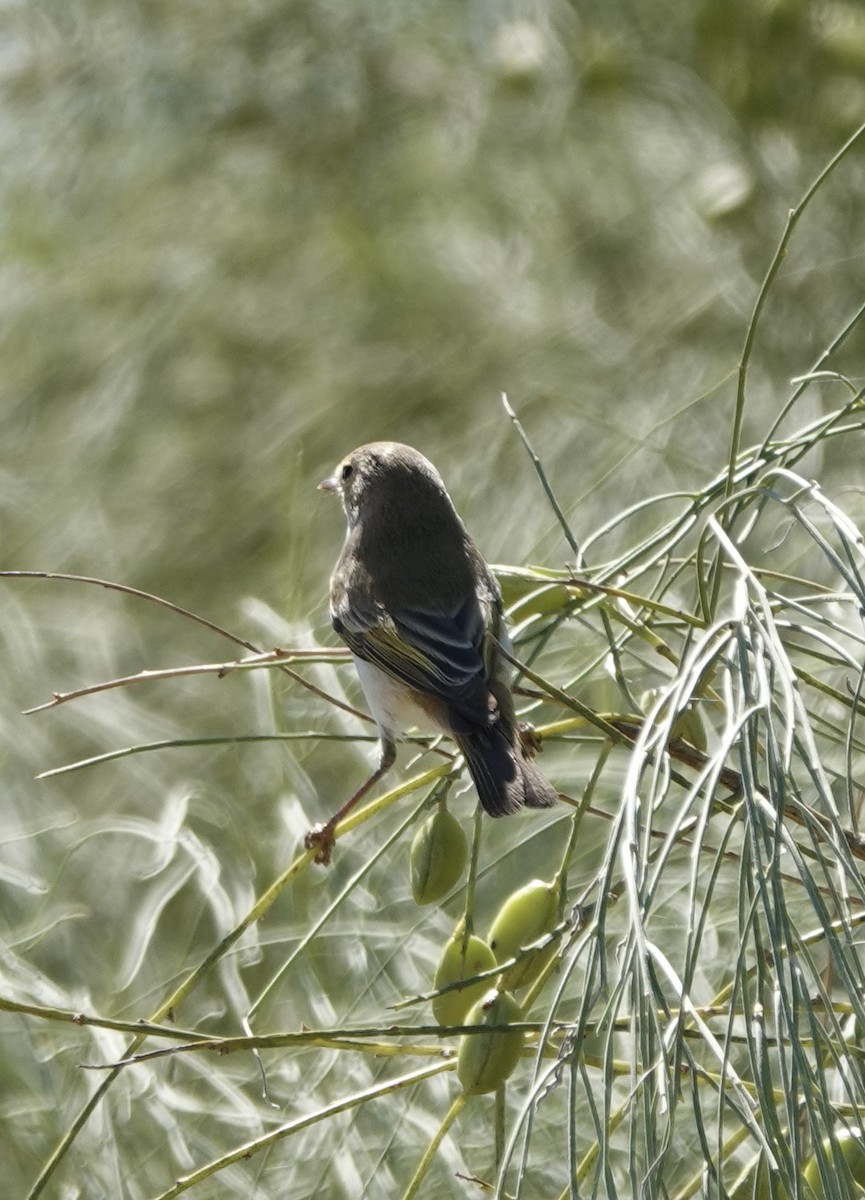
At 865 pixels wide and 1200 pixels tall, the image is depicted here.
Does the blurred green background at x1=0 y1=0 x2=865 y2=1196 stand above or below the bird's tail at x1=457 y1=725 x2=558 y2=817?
above

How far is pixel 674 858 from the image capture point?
146cm

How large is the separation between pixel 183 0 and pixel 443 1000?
174 centimetres

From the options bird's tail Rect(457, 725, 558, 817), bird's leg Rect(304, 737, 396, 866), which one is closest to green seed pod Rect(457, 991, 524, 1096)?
bird's tail Rect(457, 725, 558, 817)

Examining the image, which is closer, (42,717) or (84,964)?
(84,964)

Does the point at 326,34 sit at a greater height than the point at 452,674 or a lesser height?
greater

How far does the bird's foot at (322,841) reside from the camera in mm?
1146

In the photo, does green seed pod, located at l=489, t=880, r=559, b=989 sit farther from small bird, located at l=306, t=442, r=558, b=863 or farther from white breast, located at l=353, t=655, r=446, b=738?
white breast, located at l=353, t=655, r=446, b=738

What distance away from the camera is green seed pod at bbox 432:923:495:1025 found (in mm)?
1025

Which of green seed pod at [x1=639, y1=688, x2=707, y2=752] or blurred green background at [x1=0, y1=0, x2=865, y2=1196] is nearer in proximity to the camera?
green seed pod at [x1=639, y1=688, x2=707, y2=752]

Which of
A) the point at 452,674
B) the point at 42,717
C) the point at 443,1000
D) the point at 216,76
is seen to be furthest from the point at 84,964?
the point at 216,76

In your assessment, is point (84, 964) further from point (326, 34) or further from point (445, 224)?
point (326, 34)

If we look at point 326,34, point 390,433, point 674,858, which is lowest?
Answer: point 674,858

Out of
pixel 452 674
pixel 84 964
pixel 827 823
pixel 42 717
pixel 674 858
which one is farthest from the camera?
pixel 42 717

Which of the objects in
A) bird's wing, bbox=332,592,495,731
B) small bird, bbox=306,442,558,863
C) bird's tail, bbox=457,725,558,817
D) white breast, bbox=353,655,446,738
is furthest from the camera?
white breast, bbox=353,655,446,738
